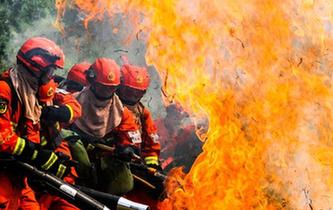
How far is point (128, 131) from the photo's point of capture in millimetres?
7691

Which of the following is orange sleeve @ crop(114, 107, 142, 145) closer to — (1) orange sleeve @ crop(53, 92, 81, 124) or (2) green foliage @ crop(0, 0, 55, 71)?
(1) orange sleeve @ crop(53, 92, 81, 124)

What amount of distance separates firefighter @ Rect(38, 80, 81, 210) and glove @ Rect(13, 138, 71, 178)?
18 centimetres

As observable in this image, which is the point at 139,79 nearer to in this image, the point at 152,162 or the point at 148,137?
the point at 148,137

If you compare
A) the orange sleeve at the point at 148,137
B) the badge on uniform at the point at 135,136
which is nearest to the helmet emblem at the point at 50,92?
the badge on uniform at the point at 135,136

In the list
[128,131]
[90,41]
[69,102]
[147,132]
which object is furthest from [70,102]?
[147,132]

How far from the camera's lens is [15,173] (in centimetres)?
619

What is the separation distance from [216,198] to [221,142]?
2.35 feet

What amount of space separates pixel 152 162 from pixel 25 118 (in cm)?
220

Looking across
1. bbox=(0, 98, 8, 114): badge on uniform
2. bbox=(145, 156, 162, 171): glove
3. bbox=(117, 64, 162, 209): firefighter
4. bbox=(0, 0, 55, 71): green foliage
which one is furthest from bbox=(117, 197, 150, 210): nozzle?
bbox=(0, 0, 55, 71): green foliage

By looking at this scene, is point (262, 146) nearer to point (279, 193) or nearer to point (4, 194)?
point (279, 193)

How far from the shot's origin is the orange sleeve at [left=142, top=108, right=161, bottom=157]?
314 inches

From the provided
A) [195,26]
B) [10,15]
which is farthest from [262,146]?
[10,15]

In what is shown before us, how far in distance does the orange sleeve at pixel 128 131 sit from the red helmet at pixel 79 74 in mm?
651

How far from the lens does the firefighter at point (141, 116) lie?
7.76m
